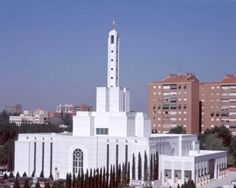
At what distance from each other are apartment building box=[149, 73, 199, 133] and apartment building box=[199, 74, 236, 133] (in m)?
1.80

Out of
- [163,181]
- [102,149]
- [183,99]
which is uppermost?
[183,99]

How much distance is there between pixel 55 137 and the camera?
49.0m

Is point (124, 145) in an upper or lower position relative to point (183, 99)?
lower

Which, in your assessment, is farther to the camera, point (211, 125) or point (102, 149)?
point (211, 125)

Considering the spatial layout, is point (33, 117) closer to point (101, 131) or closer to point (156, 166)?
point (101, 131)

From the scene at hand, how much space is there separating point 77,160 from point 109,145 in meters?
3.54

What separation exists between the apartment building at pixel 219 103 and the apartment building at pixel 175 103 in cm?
180

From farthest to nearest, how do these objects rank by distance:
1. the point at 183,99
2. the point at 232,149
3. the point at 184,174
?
the point at 183,99
the point at 232,149
the point at 184,174

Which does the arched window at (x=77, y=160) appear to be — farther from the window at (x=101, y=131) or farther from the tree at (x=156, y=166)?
the tree at (x=156, y=166)

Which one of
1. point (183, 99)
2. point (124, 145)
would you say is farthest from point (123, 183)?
point (183, 99)

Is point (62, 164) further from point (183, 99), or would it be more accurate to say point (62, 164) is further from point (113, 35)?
point (183, 99)

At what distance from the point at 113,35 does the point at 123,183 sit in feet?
55.4

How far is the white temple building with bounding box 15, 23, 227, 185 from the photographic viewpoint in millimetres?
46562

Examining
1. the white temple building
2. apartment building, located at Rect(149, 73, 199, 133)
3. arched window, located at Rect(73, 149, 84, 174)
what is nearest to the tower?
Result: the white temple building
